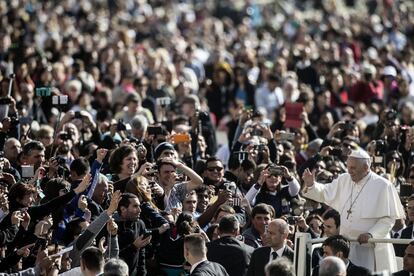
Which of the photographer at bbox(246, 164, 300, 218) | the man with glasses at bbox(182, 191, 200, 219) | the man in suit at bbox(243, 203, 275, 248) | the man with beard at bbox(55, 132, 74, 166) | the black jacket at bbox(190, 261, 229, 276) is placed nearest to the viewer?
the black jacket at bbox(190, 261, 229, 276)

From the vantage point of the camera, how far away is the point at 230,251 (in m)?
13.4

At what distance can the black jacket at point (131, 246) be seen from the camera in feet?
44.6

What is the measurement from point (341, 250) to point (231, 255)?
0.97 metres

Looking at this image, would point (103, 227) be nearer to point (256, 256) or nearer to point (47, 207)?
point (47, 207)

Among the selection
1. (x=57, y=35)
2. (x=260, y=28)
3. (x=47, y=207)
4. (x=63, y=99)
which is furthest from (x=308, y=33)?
(x=47, y=207)

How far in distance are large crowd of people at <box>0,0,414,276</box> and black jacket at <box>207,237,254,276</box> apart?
0.04 feet

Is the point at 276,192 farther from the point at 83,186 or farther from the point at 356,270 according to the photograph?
the point at 83,186

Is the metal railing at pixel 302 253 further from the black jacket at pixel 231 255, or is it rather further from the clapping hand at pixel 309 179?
the clapping hand at pixel 309 179

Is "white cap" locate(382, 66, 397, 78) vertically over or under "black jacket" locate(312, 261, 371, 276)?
over

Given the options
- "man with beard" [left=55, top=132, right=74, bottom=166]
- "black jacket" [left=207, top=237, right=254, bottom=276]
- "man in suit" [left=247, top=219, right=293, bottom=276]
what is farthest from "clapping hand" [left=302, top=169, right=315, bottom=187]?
"man with beard" [left=55, top=132, right=74, bottom=166]

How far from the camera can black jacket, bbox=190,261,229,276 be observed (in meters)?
12.5

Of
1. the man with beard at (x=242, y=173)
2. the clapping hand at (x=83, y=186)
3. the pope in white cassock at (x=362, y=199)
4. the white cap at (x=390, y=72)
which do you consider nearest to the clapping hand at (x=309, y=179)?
the pope in white cassock at (x=362, y=199)

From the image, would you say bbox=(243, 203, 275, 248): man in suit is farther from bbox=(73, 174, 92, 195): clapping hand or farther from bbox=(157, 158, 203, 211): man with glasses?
bbox=(73, 174, 92, 195): clapping hand

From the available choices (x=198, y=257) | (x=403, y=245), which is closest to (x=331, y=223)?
(x=403, y=245)
